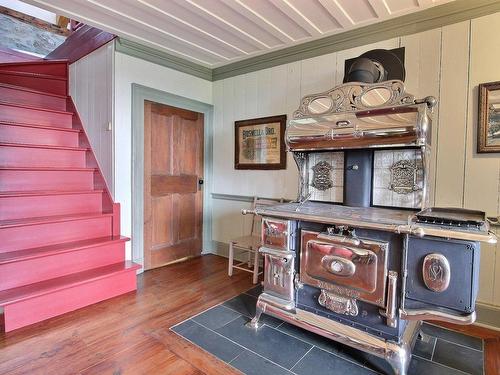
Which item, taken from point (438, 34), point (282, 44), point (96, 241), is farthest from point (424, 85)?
point (96, 241)

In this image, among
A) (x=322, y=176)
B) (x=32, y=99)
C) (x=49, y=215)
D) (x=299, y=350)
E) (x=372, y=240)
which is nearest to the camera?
(x=372, y=240)

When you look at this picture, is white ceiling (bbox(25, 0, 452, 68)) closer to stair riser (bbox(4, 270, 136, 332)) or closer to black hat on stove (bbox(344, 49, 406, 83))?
black hat on stove (bbox(344, 49, 406, 83))

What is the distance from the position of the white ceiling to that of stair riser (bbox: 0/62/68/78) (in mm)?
1600

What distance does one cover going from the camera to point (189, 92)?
11.8ft

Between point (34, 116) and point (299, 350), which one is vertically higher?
point (34, 116)

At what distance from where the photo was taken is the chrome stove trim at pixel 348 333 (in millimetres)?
1597

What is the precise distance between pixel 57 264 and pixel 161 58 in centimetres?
237

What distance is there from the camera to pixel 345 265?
177cm

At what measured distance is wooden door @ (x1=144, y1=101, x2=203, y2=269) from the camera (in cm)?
325

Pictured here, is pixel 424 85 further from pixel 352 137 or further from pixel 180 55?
pixel 180 55

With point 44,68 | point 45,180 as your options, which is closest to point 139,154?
point 45,180

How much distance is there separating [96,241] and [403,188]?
8.91 feet

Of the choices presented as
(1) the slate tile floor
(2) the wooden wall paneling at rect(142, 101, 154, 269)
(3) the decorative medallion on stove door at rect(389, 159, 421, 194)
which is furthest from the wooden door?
(3) the decorative medallion on stove door at rect(389, 159, 421, 194)

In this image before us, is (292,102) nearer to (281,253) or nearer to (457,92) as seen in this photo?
(457,92)
